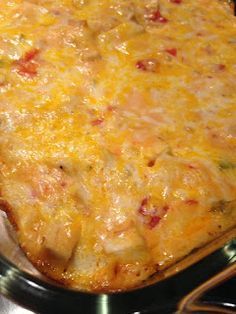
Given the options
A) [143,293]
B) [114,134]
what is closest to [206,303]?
[143,293]

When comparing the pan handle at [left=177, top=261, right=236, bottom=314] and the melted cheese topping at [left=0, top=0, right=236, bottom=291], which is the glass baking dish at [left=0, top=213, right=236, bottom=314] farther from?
the melted cheese topping at [left=0, top=0, right=236, bottom=291]

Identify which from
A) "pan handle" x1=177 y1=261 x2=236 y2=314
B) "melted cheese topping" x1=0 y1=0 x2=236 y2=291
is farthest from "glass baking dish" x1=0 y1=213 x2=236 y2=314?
"melted cheese topping" x1=0 y1=0 x2=236 y2=291

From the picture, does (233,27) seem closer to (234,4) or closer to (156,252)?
(234,4)

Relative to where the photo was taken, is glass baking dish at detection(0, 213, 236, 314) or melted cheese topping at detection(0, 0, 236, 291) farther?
melted cheese topping at detection(0, 0, 236, 291)

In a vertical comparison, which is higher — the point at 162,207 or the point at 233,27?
the point at 233,27

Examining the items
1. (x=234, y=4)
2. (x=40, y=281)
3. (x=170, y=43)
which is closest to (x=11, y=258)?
(x=40, y=281)

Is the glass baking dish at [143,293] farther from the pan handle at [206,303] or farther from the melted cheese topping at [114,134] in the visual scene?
the melted cheese topping at [114,134]
